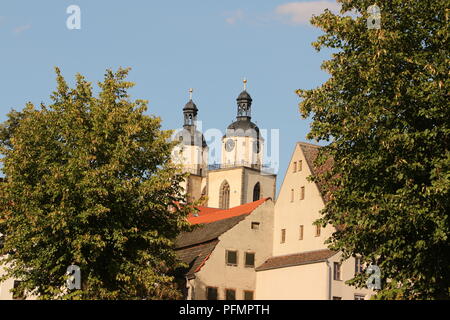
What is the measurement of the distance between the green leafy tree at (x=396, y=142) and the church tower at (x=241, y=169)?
387 ft

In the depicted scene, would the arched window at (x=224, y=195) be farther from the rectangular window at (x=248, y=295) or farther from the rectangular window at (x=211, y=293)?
the rectangular window at (x=211, y=293)

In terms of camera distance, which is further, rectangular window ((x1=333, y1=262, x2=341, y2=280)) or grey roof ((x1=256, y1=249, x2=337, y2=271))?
grey roof ((x1=256, y1=249, x2=337, y2=271))

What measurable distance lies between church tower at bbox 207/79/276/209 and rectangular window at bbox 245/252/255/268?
285ft

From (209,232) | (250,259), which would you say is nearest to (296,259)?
(250,259)

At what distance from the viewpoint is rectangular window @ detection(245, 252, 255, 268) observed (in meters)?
62.2

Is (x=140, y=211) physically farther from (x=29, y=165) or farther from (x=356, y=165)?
(x=356, y=165)

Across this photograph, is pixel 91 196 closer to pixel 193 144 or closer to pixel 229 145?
pixel 229 145

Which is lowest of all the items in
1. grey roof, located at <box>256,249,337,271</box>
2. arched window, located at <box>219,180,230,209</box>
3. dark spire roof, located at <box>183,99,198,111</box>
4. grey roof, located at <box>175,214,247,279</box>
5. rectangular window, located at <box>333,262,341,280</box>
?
rectangular window, located at <box>333,262,341,280</box>

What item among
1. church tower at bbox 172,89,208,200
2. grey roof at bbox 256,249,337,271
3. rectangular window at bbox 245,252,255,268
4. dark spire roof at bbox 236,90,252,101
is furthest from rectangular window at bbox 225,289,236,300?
dark spire roof at bbox 236,90,252,101

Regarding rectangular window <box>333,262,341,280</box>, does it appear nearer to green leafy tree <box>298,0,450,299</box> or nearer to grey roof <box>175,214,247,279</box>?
grey roof <box>175,214,247,279</box>

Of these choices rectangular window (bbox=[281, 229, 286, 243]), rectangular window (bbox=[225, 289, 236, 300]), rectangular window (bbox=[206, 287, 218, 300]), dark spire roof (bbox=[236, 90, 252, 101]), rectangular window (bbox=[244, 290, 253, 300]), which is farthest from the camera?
dark spire roof (bbox=[236, 90, 252, 101])

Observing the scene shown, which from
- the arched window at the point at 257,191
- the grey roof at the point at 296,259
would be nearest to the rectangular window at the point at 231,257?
the grey roof at the point at 296,259

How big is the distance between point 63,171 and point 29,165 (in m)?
2.46

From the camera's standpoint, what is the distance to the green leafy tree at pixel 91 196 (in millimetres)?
40406
